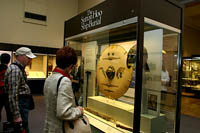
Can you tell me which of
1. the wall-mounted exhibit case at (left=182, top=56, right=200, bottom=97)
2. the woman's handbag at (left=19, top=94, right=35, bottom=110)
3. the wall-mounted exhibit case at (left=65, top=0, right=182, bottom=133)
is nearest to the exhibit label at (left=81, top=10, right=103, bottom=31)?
the wall-mounted exhibit case at (left=65, top=0, right=182, bottom=133)

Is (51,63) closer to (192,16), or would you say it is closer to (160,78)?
(160,78)

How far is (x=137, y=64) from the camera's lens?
1.53 meters

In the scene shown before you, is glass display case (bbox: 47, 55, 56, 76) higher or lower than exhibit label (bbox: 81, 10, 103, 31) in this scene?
lower

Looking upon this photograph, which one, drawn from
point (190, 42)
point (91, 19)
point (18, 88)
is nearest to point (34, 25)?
point (91, 19)

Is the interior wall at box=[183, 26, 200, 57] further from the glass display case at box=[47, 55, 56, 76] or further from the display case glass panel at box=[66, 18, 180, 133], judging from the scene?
the display case glass panel at box=[66, 18, 180, 133]

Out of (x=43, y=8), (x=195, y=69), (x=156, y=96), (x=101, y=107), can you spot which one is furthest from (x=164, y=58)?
(x=195, y=69)

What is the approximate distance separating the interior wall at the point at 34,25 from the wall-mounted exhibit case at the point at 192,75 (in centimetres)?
704

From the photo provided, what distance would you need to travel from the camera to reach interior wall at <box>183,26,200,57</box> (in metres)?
10.0

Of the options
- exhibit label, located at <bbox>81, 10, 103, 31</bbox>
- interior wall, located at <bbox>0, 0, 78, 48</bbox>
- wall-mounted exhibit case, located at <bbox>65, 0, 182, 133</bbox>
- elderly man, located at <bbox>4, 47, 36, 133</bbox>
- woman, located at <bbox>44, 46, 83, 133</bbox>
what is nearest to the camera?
woman, located at <bbox>44, 46, 83, 133</bbox>

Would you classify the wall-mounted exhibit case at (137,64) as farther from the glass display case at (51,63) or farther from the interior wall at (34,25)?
the interior wall at (34,25)

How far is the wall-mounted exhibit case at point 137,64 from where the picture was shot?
160 centimetres

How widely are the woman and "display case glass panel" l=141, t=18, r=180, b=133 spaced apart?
81 centimetres

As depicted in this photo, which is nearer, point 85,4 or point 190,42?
point 85,4

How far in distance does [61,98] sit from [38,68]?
6.96 meters
